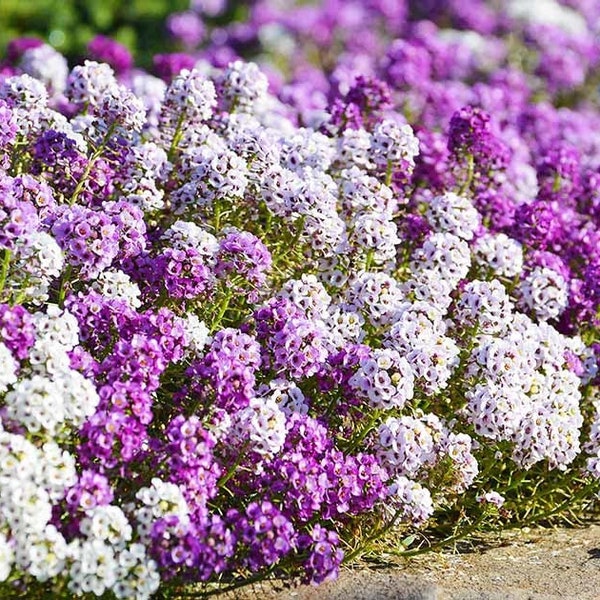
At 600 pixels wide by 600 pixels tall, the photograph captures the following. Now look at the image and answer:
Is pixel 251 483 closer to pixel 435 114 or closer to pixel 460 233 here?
pixel 460 233

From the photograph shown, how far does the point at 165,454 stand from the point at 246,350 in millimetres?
513

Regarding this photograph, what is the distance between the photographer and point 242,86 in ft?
21.0

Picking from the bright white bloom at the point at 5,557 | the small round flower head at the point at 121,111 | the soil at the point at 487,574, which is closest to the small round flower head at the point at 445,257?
the soil at the point at 487,574

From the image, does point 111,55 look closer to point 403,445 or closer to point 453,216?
point 453,216

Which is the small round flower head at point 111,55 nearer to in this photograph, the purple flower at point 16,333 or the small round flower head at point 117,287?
→ the small round flower head at point 117,287

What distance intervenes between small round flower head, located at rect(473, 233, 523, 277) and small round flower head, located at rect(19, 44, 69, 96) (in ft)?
8.91

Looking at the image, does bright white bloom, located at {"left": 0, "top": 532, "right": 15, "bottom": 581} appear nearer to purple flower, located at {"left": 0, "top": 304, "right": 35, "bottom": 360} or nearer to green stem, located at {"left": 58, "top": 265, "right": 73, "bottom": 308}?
purple flower, located at {"left": 0, "top": 304, "right": 35, "bottom": 360}

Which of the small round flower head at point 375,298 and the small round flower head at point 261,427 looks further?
the small round flower head at point 375,298

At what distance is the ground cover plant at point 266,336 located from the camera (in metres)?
4.04

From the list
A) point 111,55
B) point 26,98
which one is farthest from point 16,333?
point 111,55

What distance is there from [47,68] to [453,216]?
8.92ft

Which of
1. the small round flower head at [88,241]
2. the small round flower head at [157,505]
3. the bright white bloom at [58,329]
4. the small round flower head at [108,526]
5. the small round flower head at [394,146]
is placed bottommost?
the small round flower head at [108,526]

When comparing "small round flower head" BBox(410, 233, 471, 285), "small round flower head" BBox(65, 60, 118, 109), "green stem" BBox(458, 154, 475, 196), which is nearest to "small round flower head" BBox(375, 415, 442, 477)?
"small round flower head" BBox(410, 233, 471, 285)

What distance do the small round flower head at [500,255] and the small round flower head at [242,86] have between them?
4.68 feet
